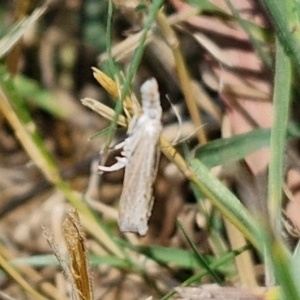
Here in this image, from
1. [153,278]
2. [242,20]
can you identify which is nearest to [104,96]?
[153,278]

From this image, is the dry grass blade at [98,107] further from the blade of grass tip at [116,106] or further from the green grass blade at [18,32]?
the green grass blade at [18,32]

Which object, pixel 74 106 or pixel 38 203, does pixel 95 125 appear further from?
pixel 38 203

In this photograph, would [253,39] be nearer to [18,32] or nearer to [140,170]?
[140,170]

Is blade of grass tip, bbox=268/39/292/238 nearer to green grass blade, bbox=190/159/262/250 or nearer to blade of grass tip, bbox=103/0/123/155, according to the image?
green grass blade, bbox=190/159/262/250

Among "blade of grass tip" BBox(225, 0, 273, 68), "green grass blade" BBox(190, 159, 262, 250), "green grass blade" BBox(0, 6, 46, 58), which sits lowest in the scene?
"green grass blade" BBox(190, 159, 262, 250)

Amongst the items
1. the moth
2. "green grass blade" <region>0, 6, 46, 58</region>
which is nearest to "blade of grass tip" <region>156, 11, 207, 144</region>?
the moth

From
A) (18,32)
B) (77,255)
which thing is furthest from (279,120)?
(18,32)
